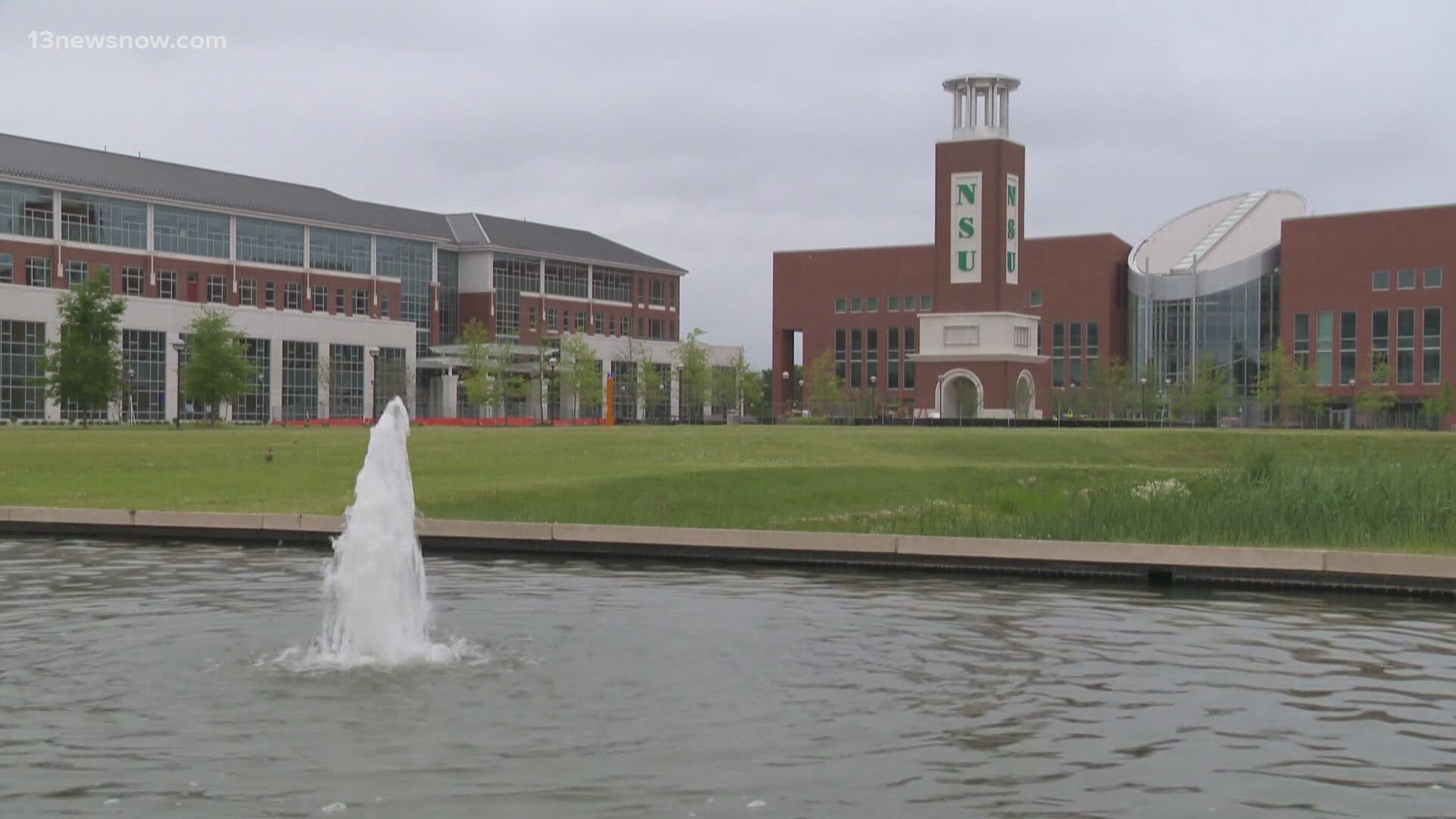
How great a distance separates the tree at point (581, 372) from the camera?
332ft

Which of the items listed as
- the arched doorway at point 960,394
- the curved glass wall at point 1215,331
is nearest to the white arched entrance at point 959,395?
the arched doorway at point 960,394

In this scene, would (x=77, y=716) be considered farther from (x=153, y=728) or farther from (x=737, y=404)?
(x=737, y=404)

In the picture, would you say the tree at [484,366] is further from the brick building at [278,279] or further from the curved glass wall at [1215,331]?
the curved glass wall at [1215,331]

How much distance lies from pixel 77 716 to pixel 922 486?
66.7 ft

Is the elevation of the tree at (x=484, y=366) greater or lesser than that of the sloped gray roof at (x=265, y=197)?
lesser

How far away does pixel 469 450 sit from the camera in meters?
37.5

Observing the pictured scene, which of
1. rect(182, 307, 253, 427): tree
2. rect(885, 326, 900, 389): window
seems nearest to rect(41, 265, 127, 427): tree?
rect(182, 307, 253, 427): tree

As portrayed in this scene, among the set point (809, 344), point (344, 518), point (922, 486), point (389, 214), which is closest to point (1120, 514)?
point (922, 486)

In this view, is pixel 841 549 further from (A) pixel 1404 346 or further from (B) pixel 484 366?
(A) pixel 1404 346

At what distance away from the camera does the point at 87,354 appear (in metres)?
56.1

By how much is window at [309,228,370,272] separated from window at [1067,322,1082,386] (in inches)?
2051

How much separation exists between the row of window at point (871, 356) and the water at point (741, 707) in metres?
104

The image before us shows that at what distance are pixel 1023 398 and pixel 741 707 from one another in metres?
70.6

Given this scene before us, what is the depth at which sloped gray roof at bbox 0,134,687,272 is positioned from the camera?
8462 cm
